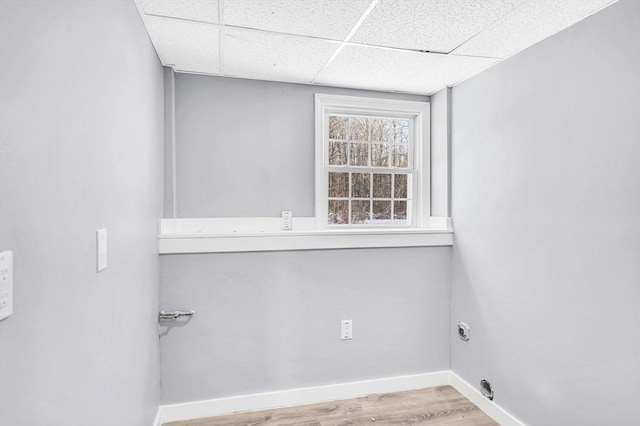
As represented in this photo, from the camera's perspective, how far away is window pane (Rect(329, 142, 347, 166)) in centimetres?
277

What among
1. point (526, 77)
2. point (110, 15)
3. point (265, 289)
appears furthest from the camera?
point (265, 289)

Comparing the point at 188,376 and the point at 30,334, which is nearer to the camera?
the point at 30,334

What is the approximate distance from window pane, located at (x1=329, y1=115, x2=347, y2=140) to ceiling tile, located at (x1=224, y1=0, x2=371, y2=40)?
3.04ft

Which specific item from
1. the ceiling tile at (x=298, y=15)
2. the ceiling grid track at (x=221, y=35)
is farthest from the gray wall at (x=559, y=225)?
the ceiling grid track at (x=221, y=35)

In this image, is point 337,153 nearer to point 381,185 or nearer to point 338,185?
point 338,185

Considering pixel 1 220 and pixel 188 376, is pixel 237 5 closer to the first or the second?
pixel 1 220

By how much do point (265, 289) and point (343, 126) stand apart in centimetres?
136

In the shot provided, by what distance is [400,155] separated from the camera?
2.94m

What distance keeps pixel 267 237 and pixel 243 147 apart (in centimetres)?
66

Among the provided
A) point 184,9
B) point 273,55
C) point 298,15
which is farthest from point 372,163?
point 184,9

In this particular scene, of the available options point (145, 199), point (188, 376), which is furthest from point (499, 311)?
point (145, 199)

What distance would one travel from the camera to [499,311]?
220 cm

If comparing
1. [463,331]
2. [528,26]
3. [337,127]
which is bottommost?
[463,331]

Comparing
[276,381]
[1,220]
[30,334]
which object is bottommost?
[276,381]
